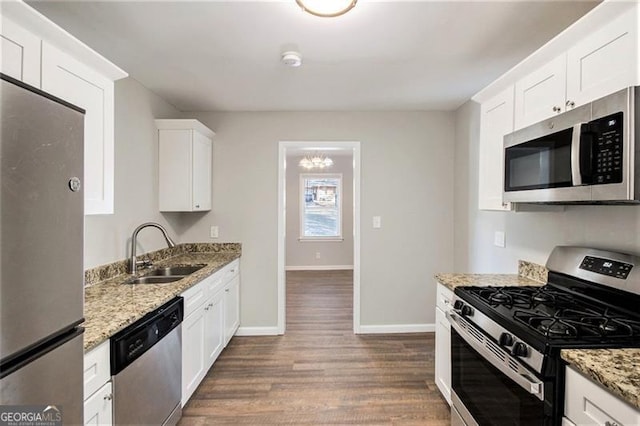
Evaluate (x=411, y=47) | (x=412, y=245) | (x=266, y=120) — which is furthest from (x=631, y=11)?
(x=266, y=120)

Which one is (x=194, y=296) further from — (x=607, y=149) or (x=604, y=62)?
(x=604, y=62)

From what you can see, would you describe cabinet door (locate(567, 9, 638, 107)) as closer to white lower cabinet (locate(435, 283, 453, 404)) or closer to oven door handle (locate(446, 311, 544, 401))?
oven door handle (locate(446, 311, 544, 401))

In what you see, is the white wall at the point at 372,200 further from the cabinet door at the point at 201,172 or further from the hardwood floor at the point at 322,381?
the hardwood floor at the point at 322,381

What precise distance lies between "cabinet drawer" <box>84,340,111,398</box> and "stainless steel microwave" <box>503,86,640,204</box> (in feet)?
6.78

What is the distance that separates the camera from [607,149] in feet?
4.06

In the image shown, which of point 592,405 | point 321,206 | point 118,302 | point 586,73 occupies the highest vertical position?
point 586,73

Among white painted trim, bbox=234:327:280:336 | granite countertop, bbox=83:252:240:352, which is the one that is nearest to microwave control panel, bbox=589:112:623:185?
granite countertop, bbox=83:252:240:352

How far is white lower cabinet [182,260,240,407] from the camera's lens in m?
2.13

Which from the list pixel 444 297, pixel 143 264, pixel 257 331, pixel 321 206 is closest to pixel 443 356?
pixel 444 297

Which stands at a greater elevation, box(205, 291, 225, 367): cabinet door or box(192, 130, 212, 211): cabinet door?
box(192, 130, 212, 211): cabinet door

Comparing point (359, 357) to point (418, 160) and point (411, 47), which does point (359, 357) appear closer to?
point (418, 160)

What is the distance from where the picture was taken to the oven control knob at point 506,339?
1337mm

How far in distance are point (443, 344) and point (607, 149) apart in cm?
150

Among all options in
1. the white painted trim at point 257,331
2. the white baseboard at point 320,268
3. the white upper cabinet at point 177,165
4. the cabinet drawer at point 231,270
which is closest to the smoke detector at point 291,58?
the white upper cabinet at point 177,165
